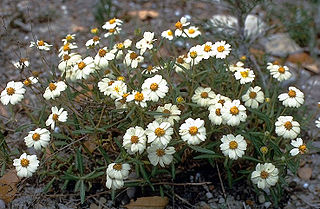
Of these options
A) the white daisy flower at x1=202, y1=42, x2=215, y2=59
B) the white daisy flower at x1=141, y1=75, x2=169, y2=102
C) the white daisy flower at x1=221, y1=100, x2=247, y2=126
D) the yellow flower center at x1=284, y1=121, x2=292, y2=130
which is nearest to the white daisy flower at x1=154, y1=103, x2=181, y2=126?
the white daisy flower at x1=141, y1=75, x2=169, y2=102

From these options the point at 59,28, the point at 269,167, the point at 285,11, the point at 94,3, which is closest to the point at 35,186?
the point at 269,167

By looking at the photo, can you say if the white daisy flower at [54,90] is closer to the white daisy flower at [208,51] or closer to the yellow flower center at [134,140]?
the yellow flower center at [134,140]

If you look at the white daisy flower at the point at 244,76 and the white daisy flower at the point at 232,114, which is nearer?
the white daisy flower at the point at 232,114

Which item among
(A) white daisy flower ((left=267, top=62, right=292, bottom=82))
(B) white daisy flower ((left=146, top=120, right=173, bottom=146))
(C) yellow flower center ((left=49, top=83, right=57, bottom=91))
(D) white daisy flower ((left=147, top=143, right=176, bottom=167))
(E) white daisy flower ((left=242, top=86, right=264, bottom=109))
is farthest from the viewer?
(A) white daisy flower ((left=267, top=62, right=292, bottom=82))

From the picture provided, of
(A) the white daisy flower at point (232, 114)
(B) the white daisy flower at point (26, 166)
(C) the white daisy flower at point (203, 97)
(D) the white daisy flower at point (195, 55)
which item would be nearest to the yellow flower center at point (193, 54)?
(D) the white daisy flower at point (195, 55)

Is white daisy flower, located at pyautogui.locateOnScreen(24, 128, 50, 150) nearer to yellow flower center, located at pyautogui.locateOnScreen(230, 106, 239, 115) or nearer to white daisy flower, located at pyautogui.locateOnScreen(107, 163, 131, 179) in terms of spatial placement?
white daisy flower, located at pyautogui.locateOnScreen(107, 163, 131, 179)

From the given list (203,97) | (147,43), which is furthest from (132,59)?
(203,97)
